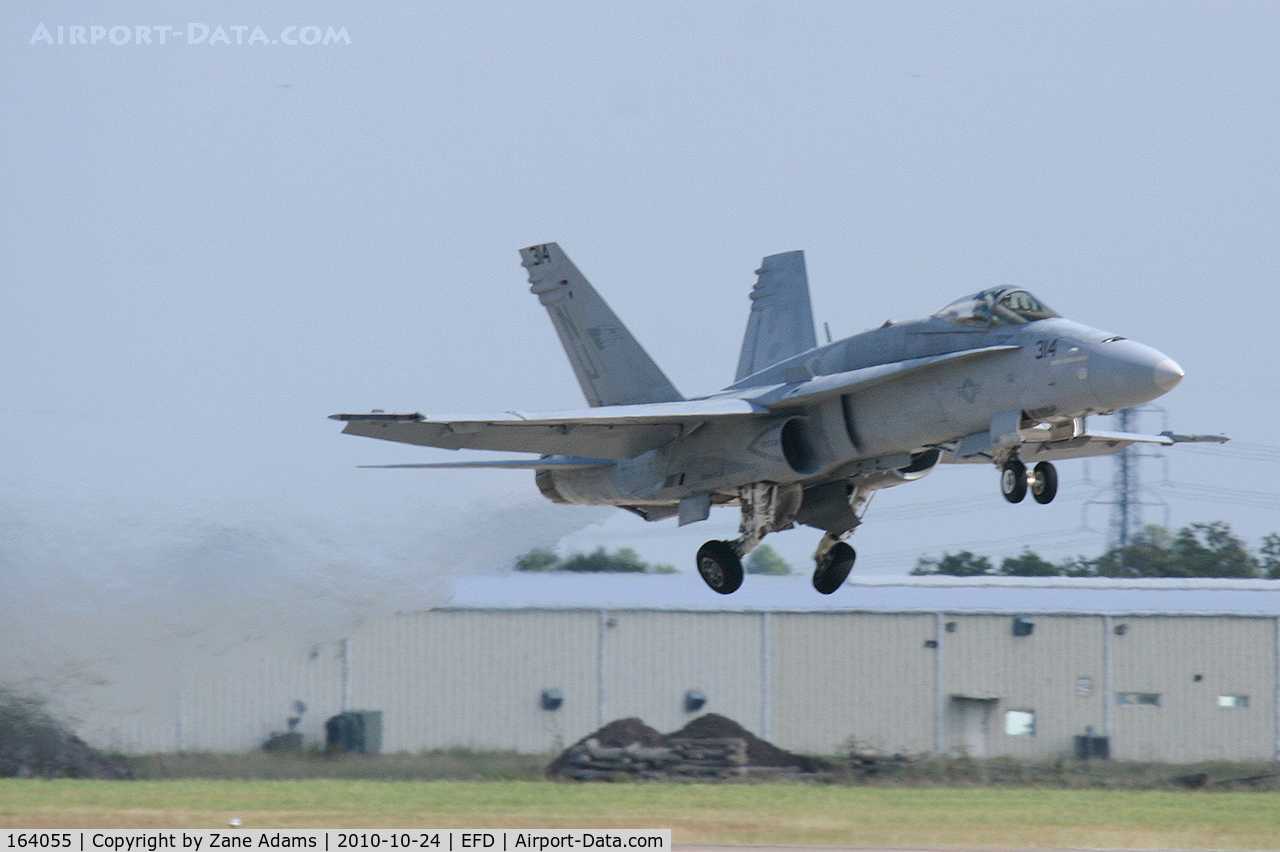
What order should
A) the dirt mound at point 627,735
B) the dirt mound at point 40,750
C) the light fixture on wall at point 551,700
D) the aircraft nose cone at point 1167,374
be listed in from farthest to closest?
the light fixture on wall at point 551,700 → the dirt mound at point 627,735 → the dirt mound at point 40,750 → the aircraft nose cone at point 1167,374

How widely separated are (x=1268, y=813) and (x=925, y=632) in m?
8.25

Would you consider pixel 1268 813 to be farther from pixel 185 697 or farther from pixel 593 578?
pixel 185 697

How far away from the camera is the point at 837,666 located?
31.5 meters

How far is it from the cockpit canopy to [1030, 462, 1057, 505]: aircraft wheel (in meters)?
1.48

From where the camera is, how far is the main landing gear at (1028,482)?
619 inches

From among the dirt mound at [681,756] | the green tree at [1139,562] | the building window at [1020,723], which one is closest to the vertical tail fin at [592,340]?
the dirt mound at [681,756]

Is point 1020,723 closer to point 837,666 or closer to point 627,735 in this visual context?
point 837,666

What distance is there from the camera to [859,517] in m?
19.1

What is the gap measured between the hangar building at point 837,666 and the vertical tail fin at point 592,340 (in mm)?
10799

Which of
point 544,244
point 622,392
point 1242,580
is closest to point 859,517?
point 622,392

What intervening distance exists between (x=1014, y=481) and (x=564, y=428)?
5167 millimetres

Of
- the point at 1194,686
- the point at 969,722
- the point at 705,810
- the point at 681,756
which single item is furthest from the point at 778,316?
the point at 1194,686

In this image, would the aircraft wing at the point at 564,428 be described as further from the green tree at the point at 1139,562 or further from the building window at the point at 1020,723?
the green tree at the point at 1139,562

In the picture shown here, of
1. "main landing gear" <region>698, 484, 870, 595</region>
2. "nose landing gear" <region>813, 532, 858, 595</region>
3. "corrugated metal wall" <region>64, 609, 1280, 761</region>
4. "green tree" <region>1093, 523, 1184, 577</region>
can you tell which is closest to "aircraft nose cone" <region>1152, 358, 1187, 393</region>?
"main landing gear" <region>698, 484, 870, 595</region>
